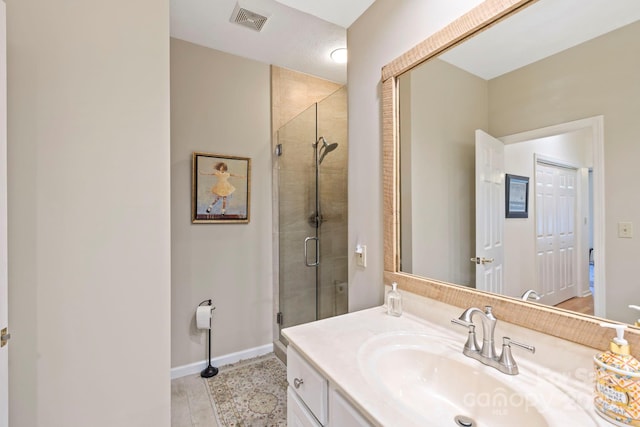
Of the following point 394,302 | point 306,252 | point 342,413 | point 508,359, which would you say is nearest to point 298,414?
point 342,413

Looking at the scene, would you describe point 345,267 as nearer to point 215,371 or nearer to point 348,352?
point 348,352

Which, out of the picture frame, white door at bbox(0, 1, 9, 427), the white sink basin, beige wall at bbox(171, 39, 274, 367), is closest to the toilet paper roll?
beige wall at bbox(171, 39, 274, 367)

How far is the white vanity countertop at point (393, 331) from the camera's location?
0.64 m

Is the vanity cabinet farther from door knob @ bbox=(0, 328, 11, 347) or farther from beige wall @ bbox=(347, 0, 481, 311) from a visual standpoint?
door knob @ bbox=(0, 328, 11, 347)

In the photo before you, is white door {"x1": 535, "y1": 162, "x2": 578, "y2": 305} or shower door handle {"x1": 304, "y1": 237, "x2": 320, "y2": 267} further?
shower door handle {"x1": 304, "y1": 237, "x2": 320, "y2": 267}

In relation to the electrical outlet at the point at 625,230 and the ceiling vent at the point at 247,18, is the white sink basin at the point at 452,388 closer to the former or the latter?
the electrical outlet at the point at 625,230

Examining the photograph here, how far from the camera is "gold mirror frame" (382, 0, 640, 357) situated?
29.1 inches

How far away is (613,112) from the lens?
0.73 metres

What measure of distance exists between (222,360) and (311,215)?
1.44m

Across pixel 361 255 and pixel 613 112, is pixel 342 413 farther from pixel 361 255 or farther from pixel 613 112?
pixel 613 112

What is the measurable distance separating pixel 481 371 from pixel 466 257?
1.44 feet

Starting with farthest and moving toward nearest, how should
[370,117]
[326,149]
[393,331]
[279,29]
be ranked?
[326,149]
[279,29]
[370,117]
[393,331]

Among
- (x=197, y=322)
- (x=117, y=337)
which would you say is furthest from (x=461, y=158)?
(x=197, y=322)

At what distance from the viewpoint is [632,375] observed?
1.85 feet
